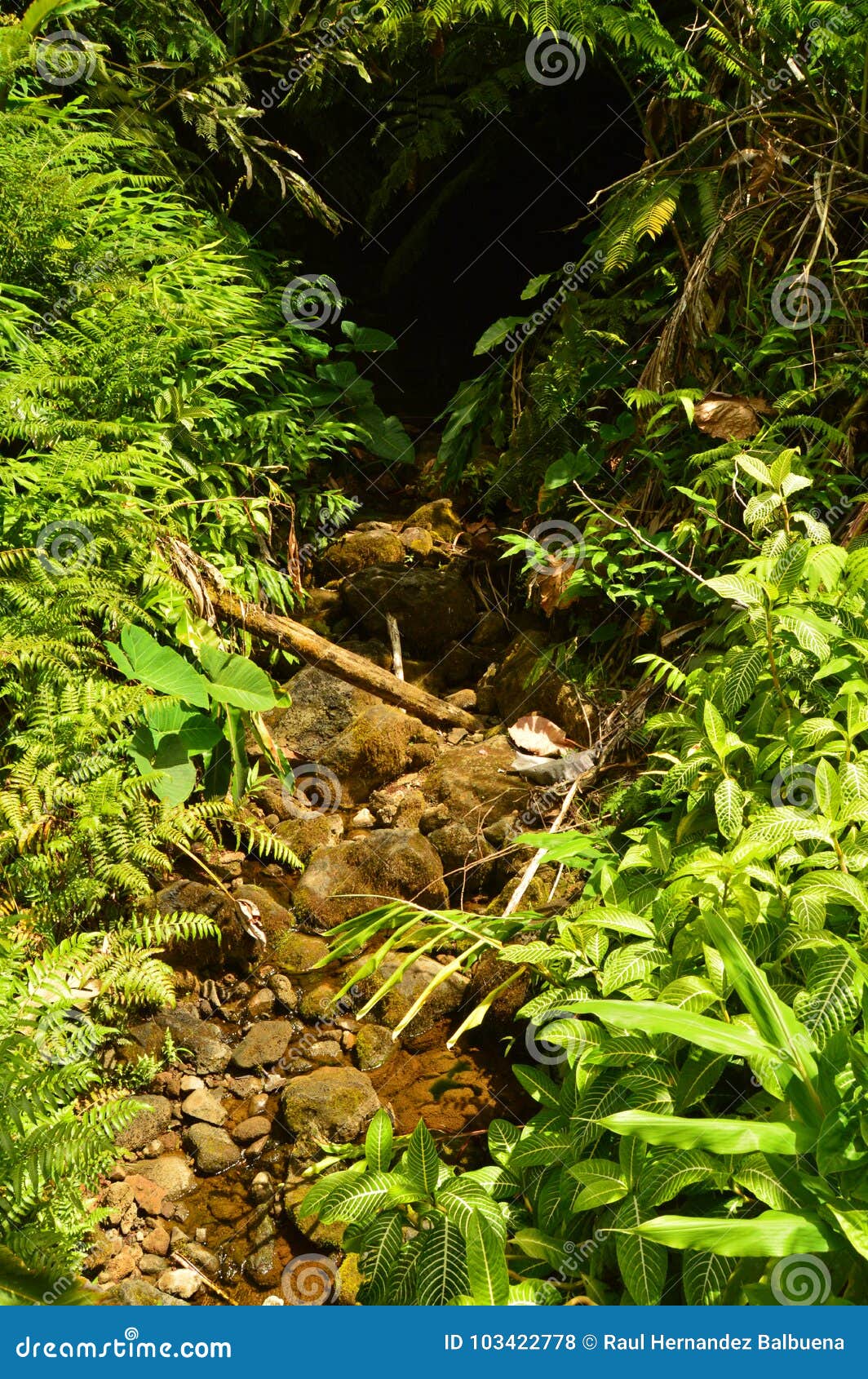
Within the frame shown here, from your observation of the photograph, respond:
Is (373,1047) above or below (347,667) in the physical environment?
below

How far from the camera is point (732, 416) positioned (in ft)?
11.0

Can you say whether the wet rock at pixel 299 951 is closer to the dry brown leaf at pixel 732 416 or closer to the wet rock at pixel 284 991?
the wet rock at pixel 284 991

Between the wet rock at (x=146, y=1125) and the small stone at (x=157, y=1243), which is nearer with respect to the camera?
the small stone at (x=157, y=1243)

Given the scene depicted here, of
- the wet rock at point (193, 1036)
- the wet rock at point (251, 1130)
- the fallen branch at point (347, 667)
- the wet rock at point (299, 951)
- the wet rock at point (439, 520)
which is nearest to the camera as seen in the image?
the wet rock at point (251, 1130)

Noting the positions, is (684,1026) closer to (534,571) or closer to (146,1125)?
(146,1125)

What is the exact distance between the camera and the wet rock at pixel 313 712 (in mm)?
4035

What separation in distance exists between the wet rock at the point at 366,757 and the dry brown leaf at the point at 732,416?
5.38ft

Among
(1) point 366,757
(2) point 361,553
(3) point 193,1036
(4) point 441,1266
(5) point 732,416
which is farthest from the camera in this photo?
(2) point 361,553

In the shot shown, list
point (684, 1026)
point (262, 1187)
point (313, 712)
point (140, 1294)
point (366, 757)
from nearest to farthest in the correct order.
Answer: point (684, 1026) → point (140, 1294) → point (262, 1187) → point (366, 757) → point (313, 712)

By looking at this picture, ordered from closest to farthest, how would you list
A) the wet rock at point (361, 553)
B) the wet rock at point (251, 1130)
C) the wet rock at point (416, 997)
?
the wet rock at point (251, 1130) < the wet rock at point (416, 997) < the wet rock at point (361, 553)

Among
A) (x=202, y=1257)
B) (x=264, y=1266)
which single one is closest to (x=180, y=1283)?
(x=202, y=1257)

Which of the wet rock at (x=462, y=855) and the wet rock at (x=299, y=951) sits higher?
the wet rock at (x=462, y=855)

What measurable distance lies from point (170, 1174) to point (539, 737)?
1931 mm

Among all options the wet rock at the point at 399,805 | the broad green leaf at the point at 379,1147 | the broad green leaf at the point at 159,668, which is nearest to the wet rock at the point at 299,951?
the wet rock at the point at 399,805
